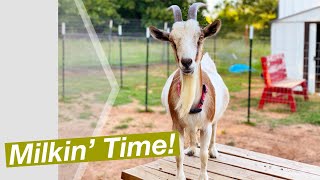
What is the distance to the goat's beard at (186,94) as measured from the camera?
2.29 metres

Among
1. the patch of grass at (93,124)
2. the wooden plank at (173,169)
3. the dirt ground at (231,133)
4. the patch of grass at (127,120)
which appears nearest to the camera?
the wooden plank at (173,169)

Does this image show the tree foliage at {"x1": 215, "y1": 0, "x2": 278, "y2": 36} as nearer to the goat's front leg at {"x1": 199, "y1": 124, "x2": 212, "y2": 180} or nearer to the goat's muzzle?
the goat's front leg at {"x1": 199, "y1": 124, "x2": 212, "y2": 180}

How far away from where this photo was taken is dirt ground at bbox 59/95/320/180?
4.92m

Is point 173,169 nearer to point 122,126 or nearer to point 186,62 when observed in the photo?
point 186,62

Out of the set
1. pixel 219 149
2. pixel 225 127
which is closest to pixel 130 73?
pixel 225 127

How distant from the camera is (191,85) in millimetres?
2307

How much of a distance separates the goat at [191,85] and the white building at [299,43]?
21.0ft

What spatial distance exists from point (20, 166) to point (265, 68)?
6.28 metres

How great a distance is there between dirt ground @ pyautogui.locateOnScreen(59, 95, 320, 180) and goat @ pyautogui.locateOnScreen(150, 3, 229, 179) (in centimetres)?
210

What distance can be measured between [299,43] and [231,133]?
4501 millimetres

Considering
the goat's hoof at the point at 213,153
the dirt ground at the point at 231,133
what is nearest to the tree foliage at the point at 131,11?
the dirt ground at the point at 231,133

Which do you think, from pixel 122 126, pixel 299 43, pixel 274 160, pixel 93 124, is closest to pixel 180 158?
pixel 274 160

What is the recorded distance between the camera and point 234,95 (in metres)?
9.59

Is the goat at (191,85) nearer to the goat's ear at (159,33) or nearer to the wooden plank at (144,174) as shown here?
the goat's ear at (159,33)
